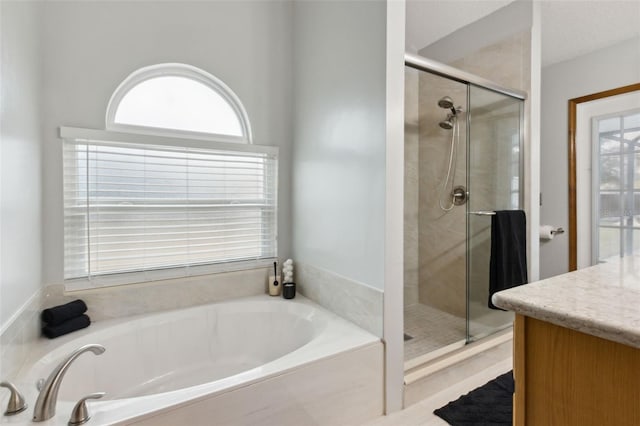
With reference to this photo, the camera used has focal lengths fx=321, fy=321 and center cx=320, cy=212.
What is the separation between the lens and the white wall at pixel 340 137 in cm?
164

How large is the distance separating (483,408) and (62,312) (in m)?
2.20

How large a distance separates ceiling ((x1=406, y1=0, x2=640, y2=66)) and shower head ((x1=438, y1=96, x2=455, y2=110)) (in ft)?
2.14

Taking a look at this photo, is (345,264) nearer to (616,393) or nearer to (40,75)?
(616,393)

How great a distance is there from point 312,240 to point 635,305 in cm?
169

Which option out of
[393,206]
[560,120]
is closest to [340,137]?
[393,206]

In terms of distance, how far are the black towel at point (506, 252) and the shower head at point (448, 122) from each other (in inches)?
30.0

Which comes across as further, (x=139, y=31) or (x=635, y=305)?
(x=139, y=31)

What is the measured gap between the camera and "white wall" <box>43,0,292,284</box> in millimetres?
1680

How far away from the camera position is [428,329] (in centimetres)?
240

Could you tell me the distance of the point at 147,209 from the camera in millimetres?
1945

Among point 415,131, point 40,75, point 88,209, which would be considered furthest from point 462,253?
point 40,75

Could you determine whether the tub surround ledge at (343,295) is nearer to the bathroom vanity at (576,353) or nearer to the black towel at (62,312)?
the bathroom vanity at (576,353)

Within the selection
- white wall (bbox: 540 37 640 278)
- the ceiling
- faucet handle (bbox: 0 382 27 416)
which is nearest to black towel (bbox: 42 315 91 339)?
faucet handle (bbox: 0 382 27 416)

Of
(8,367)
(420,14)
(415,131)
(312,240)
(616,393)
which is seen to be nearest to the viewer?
(616,393)
